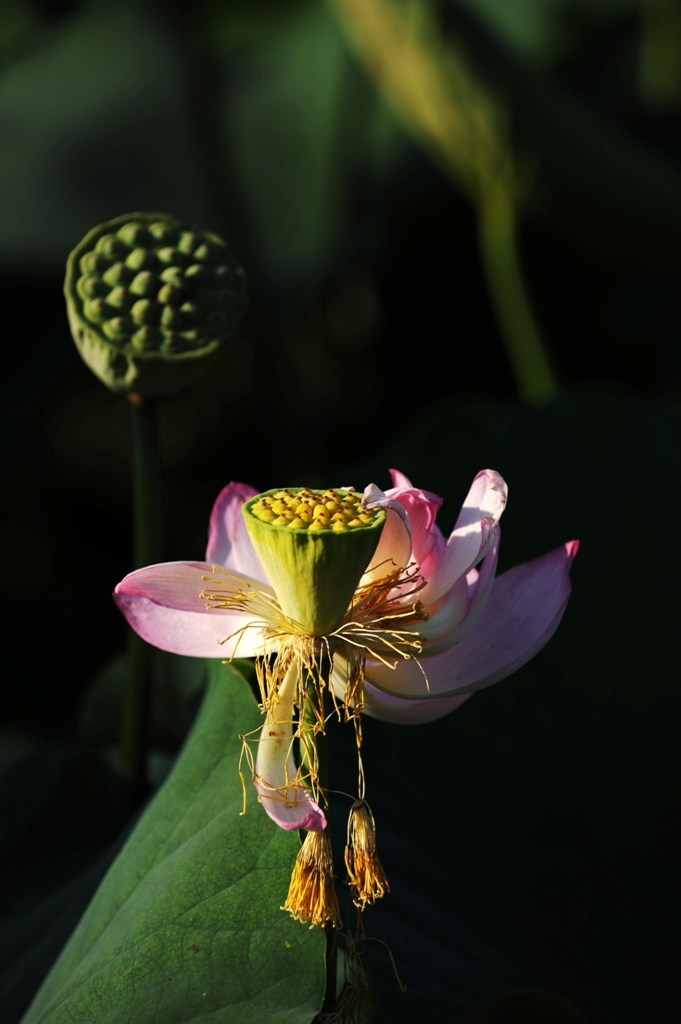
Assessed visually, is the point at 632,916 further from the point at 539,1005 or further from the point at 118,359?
the point at 118,359

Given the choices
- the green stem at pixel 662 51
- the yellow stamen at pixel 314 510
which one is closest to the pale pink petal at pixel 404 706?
the yellow stamen at pixel 314 510

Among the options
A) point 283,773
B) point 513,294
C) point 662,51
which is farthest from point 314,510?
point 662,51

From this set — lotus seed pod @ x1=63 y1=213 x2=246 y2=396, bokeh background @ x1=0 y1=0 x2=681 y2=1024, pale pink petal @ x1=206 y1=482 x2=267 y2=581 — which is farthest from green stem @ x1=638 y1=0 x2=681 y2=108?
pale pink petal @ x1=206 y1=482 x2=267 y2=581

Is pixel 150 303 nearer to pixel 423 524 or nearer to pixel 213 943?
pixel 423 524

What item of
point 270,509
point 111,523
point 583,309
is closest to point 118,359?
point 270,509

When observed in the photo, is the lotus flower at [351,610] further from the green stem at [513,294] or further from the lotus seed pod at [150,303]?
the green stem at [513,294]

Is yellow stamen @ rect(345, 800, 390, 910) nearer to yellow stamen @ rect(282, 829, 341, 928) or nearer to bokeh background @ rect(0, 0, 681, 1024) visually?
yellow stamen @ rect(282, 829, 341, 928)

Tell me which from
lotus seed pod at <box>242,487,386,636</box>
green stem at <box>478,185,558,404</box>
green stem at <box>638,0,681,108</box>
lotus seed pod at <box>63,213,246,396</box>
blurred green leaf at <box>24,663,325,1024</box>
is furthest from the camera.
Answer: green stem at <box>638,0,681,108</box>
